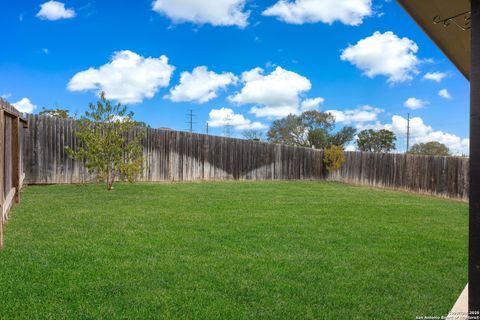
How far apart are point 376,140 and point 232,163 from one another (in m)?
25.2

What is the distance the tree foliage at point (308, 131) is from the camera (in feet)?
119

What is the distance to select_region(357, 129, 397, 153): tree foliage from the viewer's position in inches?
1539

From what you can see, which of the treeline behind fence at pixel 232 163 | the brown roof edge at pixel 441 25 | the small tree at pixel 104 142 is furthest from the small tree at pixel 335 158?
the brown roof edge at pixel 441 25

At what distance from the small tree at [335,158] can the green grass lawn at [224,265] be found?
13674mm

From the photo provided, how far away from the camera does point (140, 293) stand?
10.8 ft

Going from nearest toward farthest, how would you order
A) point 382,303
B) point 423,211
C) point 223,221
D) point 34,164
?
point 382,303, point 223,221, point 423,211, point 34,164

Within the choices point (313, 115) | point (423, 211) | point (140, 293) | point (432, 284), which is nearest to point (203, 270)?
point (140, 293)

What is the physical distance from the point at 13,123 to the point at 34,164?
4.46 meters

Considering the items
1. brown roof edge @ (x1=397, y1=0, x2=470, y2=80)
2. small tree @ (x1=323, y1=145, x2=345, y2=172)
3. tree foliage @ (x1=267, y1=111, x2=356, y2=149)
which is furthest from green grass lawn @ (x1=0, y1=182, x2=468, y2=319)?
tree foliage @ (x1=267, y1=111, x2=356, y2=149)

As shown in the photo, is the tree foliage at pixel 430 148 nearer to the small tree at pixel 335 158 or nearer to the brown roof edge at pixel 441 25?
the small tree at pixel 335 158

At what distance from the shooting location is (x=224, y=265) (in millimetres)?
4105

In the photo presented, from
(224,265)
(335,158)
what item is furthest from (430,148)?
(224,265)

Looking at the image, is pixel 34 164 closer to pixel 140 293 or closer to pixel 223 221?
pixel 223 221

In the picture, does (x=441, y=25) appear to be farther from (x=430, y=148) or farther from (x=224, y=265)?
(x=430, y=148)
